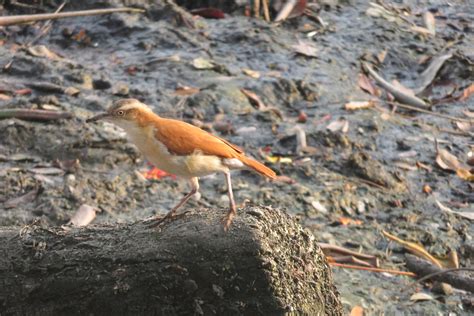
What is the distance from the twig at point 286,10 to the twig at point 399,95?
1.38m

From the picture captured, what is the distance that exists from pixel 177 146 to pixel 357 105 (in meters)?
4.65

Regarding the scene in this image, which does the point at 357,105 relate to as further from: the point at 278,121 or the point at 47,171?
the point at 47,171

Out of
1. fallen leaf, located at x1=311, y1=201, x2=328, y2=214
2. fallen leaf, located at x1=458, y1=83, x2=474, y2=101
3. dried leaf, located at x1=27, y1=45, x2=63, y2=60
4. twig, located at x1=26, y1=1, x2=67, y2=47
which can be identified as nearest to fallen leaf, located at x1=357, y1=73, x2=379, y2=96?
fallen leaf, located at x1=458, y1=83, x2=474, y2=101

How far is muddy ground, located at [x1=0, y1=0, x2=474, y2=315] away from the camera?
6.14 meters

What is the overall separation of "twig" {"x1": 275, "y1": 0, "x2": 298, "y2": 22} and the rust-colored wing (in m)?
6.15

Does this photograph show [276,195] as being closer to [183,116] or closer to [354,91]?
[183,116]

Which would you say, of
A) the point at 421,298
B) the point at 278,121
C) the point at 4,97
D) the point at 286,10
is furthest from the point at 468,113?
the point at 4,97

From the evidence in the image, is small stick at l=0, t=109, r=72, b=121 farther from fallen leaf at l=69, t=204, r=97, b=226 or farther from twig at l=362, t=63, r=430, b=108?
twig at l=362, t=63, r=430, b=108

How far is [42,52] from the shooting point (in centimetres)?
861

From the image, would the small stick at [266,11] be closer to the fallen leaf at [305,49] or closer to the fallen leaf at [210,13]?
the fallen leaf at [210,13]

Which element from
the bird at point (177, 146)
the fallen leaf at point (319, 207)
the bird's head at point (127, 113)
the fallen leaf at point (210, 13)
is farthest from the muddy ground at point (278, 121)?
the bird's head at point (127, 113)

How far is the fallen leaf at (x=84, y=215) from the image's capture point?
5902 mm

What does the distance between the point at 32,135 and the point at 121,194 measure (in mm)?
1039

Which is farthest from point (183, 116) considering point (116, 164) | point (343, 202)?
point (343, 202)
